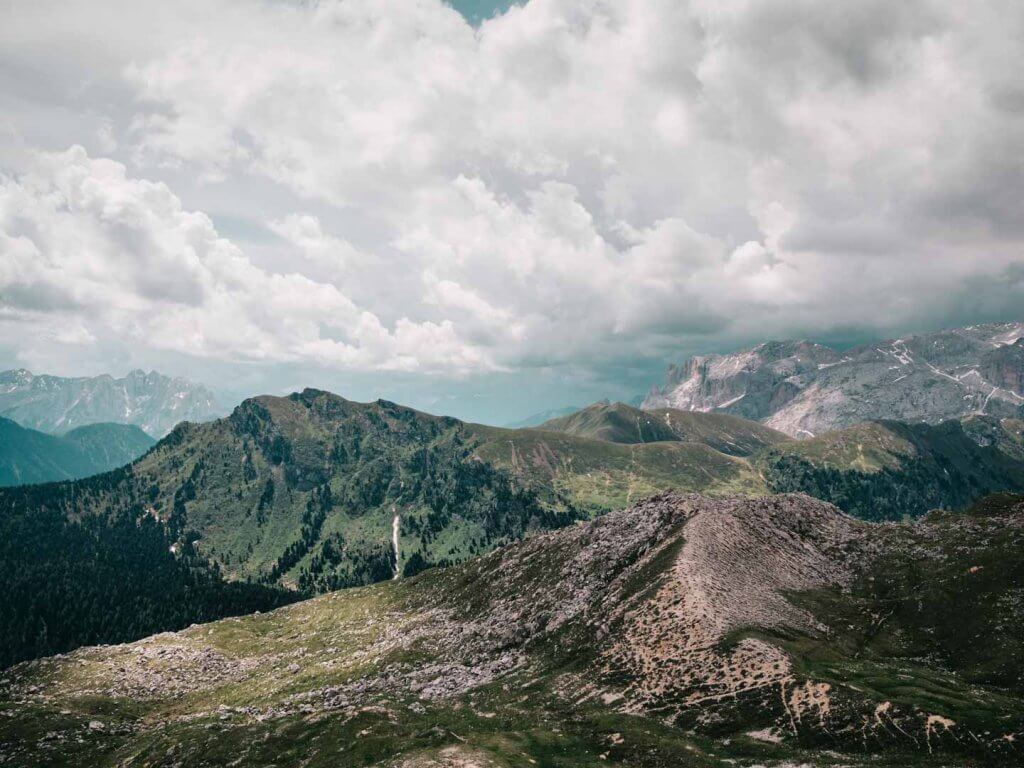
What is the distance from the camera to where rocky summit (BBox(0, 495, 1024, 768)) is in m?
71.3

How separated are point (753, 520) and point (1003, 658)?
6452 centimetres

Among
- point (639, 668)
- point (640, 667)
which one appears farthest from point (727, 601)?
point (639, 668)

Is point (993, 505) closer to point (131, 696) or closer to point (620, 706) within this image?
point (620, 706)

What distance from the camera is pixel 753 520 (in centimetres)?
15250

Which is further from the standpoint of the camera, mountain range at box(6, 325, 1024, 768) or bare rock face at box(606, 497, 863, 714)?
bare rock face at box(606, 497, 863, 714)

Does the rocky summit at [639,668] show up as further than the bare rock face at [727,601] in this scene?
No

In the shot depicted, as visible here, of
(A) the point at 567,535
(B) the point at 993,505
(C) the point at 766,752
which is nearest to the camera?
(C) the point at 766,752

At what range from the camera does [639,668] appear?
9644cm

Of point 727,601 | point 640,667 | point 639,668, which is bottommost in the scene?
point 639,668

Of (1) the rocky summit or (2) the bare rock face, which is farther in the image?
(2) the bare rock face

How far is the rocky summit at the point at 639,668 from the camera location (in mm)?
71312

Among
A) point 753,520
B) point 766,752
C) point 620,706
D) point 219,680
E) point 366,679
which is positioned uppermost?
point 753,520

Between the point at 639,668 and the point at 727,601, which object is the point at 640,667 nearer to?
the point at 639,668

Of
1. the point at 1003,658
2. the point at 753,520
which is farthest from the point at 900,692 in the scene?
the point at 753,520
